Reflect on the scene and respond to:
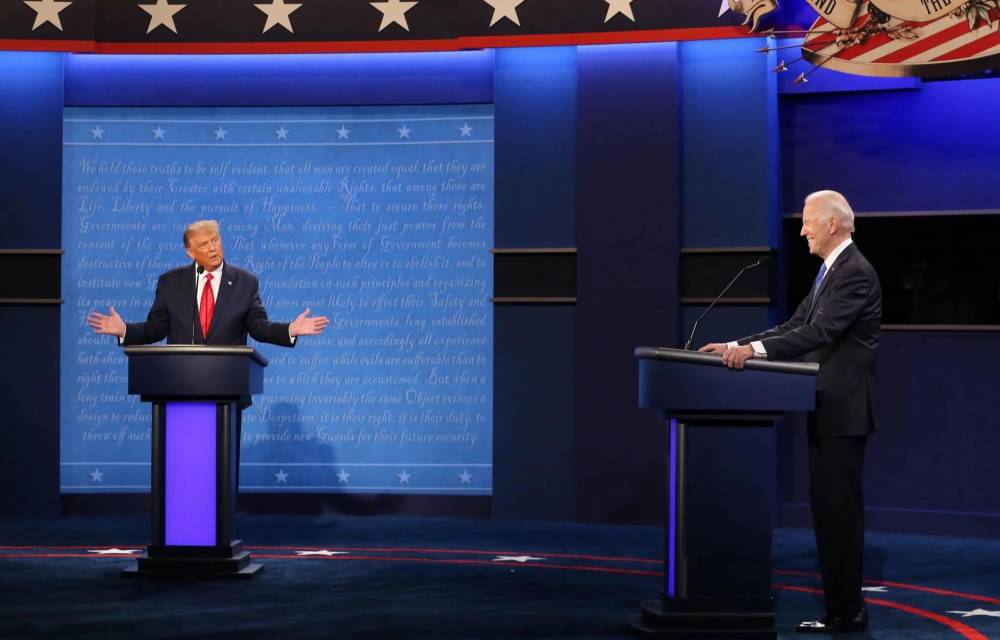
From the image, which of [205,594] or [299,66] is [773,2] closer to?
[299,66]

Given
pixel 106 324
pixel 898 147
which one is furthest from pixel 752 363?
pixel 898 147

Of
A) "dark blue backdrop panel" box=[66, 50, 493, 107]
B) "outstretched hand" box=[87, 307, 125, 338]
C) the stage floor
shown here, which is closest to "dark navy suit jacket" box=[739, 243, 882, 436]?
the stage floor

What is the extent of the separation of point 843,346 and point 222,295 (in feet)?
9.52

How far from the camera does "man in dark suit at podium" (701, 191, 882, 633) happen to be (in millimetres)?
4355

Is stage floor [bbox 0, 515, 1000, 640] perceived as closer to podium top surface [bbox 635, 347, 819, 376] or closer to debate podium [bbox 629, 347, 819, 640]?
debate podium [bbox 629, 347, 819, 640]

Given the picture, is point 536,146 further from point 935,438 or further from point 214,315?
point 935,438

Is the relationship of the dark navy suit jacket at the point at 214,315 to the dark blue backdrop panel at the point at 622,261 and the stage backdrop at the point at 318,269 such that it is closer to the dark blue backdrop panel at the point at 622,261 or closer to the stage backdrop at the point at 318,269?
the stage backdrop at the point at 318,269

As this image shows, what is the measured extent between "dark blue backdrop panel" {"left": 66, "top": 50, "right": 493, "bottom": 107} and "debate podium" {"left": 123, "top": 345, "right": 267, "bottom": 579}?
2.85 metres

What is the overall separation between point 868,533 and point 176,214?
4658 mm

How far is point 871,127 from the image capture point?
24.7ft

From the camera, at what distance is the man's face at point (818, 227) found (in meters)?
4.48

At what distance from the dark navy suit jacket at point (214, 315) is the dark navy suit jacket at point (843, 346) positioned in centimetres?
249

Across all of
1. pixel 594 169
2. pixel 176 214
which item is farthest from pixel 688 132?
pixel 176 214

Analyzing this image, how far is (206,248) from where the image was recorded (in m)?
5.79
